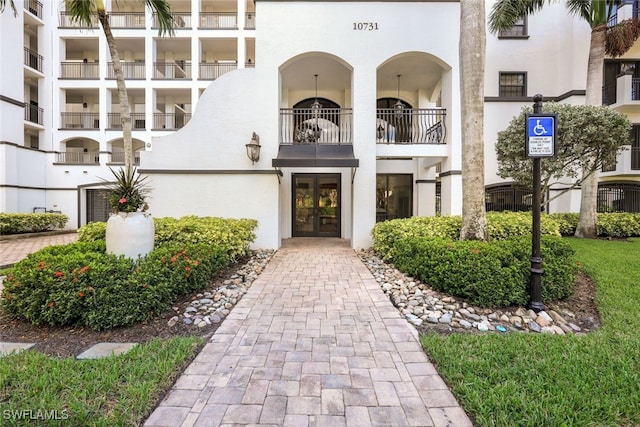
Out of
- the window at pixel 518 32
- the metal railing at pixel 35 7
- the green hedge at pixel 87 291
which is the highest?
the metal railing at pixel 35 7

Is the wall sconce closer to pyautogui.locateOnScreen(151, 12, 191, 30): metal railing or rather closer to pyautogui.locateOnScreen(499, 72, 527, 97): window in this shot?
pyautogui.locateOnScreen(499, 72, 527, 97): window

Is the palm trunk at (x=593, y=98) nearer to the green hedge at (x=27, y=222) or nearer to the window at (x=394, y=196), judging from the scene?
the window at (x=394, y=196)

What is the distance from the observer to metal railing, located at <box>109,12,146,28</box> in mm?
18781

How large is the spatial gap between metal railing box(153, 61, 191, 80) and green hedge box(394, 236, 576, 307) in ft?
66.1

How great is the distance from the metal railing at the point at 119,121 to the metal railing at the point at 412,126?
15885mm

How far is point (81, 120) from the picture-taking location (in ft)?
61.8

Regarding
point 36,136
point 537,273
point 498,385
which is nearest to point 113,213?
point 498,385

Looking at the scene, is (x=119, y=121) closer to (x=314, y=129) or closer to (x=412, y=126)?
(x=314, y=129)

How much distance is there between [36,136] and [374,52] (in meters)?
22.0

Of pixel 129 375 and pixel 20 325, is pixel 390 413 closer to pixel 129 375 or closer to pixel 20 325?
pixel 129 375

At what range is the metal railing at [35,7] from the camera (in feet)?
56.3

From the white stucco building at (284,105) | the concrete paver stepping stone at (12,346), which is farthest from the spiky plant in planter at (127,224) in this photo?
the white stucco building at (284,105)

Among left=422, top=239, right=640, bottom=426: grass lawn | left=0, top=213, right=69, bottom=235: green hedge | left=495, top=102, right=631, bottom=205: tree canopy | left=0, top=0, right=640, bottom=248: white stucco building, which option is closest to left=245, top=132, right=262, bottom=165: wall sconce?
left=0, top=0, right=640, bottom=248: white stucco building

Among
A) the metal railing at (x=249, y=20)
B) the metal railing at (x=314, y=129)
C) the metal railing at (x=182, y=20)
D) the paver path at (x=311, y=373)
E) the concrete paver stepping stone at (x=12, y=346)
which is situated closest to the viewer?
the paver path at (x=311, y=373)
